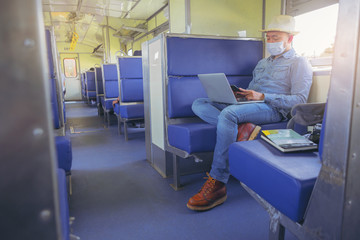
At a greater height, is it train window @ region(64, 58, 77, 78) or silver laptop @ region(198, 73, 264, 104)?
train window @ region(64, 58, 77, 78)

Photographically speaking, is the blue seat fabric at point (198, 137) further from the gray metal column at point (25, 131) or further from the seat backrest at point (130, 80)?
the seat backrest at point (130, 80)

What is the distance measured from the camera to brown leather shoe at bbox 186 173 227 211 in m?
1.81

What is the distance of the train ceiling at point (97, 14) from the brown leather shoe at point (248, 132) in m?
5.95

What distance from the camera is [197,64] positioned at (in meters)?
2.44

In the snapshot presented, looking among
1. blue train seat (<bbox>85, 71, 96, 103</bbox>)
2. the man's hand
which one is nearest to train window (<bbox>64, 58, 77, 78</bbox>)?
blue train seat (<bbox>85, 71, 96, 103</bbox>)

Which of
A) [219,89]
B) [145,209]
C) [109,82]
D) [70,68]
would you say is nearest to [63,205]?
[145,209]

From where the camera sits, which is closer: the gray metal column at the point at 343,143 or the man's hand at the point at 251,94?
the gray metal column at the point at 343,143

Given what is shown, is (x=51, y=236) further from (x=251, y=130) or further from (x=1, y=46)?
(x=251, y=130)

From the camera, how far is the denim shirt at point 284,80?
1.98 metres

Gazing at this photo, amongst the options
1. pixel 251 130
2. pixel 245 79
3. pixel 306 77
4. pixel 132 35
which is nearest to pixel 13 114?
pixel 251 130

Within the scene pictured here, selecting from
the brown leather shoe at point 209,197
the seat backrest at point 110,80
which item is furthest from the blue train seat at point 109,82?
the brown leather shoe at point 209,197

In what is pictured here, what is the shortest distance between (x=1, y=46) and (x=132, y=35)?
10088 millimetres

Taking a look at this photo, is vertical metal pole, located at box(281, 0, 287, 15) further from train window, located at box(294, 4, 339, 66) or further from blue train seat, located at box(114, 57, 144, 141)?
blue train seat, located at box(114, 57, 144, 141)

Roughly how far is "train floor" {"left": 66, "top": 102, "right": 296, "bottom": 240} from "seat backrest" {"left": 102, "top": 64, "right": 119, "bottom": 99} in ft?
9.01
